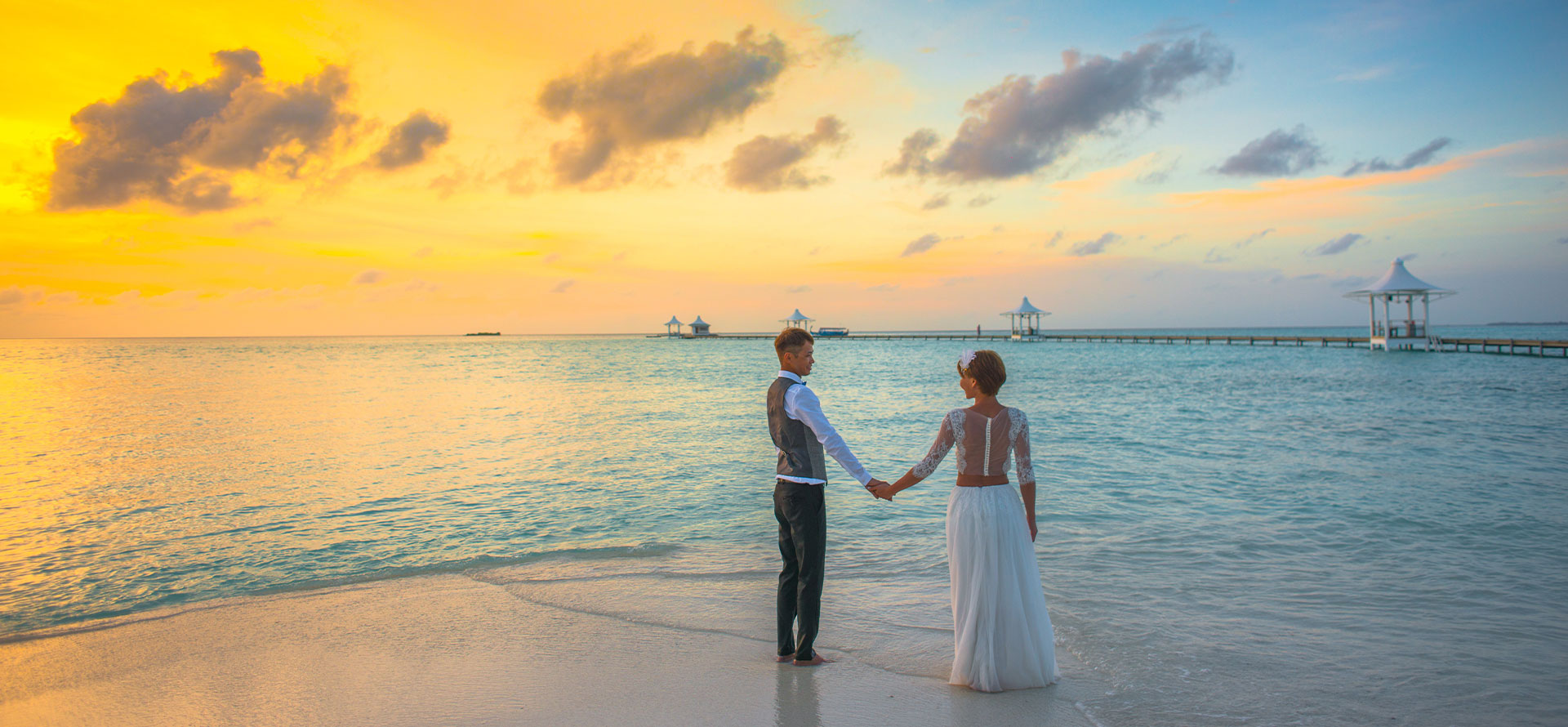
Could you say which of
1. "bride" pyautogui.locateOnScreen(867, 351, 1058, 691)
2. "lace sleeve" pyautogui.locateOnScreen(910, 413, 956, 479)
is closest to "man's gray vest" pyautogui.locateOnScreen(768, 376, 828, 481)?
"bride" pyautogui.locateOnScreen(867, 351, 1058, 691)

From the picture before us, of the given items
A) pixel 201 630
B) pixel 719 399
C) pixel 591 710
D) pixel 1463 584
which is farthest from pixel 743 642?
pixel 719 399

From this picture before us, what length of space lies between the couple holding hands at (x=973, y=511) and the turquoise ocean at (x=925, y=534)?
49cm

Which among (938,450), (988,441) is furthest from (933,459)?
(988,441)

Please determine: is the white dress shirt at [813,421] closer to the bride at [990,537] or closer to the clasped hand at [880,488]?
the clasped hand at [880,488]

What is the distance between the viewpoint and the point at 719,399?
29.3 meters

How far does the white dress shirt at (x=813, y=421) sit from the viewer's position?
399 cm

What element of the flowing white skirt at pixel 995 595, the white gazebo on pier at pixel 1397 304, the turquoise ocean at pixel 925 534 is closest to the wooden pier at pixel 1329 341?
the white gazebo on pier at pixel 1397 304

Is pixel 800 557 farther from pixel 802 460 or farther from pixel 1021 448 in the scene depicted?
pixel 1021 448

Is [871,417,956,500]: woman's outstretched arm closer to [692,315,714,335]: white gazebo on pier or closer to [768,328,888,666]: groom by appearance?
[768,328,888,666]: groom

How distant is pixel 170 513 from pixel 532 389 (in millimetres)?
24585

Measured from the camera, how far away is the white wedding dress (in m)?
3.82

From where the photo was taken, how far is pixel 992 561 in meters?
3.85

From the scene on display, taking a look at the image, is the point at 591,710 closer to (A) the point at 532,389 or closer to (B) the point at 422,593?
(B) the point at 422,593

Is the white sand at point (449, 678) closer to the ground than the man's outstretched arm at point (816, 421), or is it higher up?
closer to the ground
